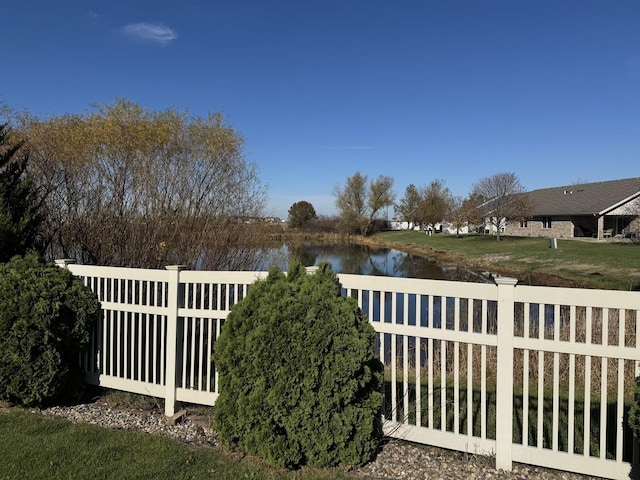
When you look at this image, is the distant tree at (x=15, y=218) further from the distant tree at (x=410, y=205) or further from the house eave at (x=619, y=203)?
the distant tree at (x=410, y=205)

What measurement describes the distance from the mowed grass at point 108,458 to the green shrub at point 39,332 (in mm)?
365

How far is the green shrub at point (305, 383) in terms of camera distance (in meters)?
2.88

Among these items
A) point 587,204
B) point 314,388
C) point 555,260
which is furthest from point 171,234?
point 587,204

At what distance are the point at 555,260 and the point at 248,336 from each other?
960 inches

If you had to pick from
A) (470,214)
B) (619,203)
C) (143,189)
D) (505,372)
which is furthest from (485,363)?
(470,214)

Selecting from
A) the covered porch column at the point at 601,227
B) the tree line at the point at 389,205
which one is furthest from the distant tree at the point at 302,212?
the covered porch column at the point at 601,227

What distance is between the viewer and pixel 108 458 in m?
3.09

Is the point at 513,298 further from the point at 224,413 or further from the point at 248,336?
the point at 224,413

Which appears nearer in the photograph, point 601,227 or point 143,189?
point 143,189

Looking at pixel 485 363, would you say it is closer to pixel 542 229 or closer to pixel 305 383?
pixel 305 383

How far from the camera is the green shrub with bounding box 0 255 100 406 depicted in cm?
379

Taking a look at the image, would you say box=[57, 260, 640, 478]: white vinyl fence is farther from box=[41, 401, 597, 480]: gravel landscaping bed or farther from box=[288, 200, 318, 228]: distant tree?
box=[288, 200, 318, 228]: distant tree

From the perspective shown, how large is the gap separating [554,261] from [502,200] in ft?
53.0

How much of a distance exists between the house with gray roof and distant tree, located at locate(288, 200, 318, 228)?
945 inches
